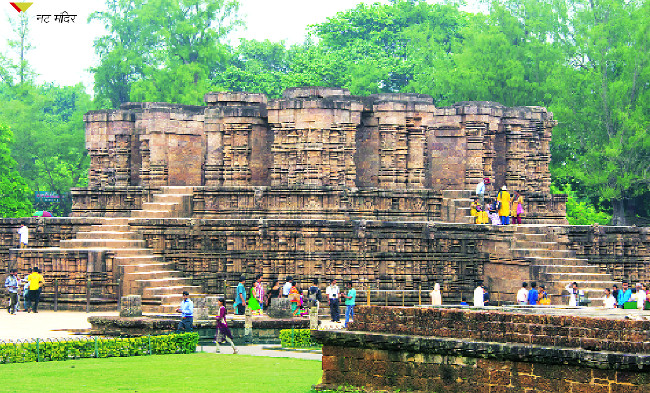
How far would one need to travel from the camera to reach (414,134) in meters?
33.6

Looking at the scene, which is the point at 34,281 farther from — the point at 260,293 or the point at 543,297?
the point at 543,297

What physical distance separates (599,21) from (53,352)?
35064 mm

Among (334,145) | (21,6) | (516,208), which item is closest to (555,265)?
(516,208)

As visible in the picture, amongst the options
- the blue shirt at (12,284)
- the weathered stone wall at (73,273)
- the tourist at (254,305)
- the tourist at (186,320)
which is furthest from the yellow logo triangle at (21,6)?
the tourist at (186,320)

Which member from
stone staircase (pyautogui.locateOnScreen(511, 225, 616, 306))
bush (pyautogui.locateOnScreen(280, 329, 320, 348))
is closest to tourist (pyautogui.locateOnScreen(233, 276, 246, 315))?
bush (pyautogui.locateOnScreen(280, 329, 320, 348))

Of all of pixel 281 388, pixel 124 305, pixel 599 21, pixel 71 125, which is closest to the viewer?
pixel 281 388

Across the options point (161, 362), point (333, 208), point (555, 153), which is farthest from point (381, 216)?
point (555, 153)

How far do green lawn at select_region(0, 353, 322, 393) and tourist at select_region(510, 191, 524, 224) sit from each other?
1394 cm

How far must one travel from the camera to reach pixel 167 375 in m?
16.6

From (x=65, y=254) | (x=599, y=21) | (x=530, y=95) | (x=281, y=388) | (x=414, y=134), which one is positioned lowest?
(x=281, y=388)

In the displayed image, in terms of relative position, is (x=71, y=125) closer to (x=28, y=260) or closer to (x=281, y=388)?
(x=28, y=260)

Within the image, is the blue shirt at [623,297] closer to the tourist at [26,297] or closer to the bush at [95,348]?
the bush at [95,348]

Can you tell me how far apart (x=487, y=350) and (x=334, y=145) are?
1916cm

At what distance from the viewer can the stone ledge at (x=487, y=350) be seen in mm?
12164
